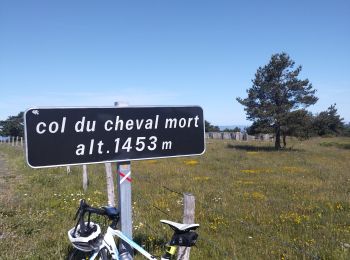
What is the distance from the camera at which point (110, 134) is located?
330 centimetres

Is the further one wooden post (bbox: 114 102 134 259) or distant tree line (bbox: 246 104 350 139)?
distant tree line (bbox: 246 104 350 139)

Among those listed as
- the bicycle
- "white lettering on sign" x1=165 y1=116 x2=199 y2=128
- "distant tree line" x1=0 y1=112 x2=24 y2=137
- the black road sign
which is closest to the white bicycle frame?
the bicycle

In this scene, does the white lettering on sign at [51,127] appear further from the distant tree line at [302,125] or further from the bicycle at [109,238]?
the distant tree line at [302,125]

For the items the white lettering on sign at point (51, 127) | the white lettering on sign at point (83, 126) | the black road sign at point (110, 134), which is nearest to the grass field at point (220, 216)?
the black road sign at point (110, 134)

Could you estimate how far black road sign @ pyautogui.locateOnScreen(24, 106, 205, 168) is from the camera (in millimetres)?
3025

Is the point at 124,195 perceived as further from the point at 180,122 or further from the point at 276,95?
the point at 276,95

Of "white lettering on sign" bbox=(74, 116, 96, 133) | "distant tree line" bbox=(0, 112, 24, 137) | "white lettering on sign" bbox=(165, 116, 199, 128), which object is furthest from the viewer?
"distant tree line" bbox=(0, 112, 24, 137)

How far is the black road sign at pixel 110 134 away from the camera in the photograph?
3.03 meters

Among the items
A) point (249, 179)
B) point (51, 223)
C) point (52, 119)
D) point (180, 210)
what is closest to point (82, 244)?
point (52, 119)

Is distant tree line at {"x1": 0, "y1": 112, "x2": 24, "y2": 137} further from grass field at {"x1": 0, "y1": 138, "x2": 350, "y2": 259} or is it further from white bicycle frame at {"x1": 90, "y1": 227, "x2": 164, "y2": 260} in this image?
white bicycle frame at {"x1": 90, "y1": 227, "x2": 164, "y2": 260}

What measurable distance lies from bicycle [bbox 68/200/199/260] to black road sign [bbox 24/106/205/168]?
57 cm

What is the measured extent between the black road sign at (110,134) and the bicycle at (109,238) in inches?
22.4

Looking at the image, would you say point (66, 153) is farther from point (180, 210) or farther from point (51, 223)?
point (180, 210)

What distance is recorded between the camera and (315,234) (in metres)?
6.79
